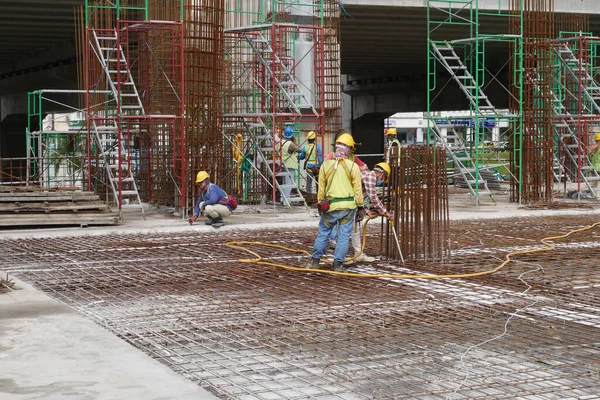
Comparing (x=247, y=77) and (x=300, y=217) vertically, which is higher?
(x=247, y=77)

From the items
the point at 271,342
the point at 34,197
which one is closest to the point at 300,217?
the point at 34,197

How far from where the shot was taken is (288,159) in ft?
78.2

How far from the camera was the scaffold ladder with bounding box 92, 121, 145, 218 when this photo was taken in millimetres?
19875

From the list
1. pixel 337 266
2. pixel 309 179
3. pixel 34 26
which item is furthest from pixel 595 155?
pixel 34 26

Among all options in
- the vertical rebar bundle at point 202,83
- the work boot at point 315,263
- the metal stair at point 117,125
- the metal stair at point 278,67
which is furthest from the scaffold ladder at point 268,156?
the work boot at point 315,263

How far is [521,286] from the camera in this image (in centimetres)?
1133

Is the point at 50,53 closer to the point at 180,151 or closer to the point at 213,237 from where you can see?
the point at 180,151

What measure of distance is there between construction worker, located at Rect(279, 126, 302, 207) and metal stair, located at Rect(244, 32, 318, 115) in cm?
84

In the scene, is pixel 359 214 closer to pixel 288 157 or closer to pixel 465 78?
pixel 288 157

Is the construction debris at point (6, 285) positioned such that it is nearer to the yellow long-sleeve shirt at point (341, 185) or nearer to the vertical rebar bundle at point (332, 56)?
the yellow long-sleeve shirt at point (341, 185)

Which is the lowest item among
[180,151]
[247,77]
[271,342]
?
[271,342]

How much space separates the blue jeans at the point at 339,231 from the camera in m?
12.1

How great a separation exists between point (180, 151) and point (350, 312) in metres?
11.5

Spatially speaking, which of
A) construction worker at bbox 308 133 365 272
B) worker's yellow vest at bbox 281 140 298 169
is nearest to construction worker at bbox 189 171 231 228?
worker's yellow vest at bbox 281 140 298 169
